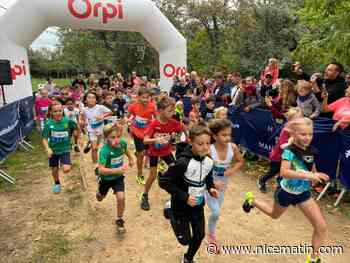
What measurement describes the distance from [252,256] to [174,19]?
2915cm

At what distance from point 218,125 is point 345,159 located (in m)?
2.69

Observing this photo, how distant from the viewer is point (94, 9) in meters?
10.2

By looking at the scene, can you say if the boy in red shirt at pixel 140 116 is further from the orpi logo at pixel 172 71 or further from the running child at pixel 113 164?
the orpi logo at pixel 172 71

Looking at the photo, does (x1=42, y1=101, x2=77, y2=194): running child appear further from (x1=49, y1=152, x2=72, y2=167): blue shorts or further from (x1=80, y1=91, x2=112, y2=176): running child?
(x1=80, y1=91, x2=112, y2=176): running child

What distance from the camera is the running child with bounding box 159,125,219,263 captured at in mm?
2775

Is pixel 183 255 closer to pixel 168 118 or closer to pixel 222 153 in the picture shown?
pixel 222 153

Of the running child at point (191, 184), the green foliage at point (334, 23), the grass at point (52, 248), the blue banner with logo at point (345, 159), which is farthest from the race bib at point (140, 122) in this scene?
the green foliage at point (334, 23)

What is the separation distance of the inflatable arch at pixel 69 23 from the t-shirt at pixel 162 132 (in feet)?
24.9

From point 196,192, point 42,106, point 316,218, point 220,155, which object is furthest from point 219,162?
point 42,106

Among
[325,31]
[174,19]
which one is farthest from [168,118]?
[174,19]

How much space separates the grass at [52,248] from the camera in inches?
138

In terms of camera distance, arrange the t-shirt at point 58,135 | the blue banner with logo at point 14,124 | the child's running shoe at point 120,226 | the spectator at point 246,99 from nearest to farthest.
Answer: the child's running shoe at point 120,226, the t-shirt at point 58,135, the spectator at point 246,99, the blue banner with logo at point 14,124

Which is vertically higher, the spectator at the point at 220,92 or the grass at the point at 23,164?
the spectator at the point at 220,92

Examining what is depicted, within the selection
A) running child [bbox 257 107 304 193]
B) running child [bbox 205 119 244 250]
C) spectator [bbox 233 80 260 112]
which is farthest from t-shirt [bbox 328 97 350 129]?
running child [bbox 205 119 244 250]
